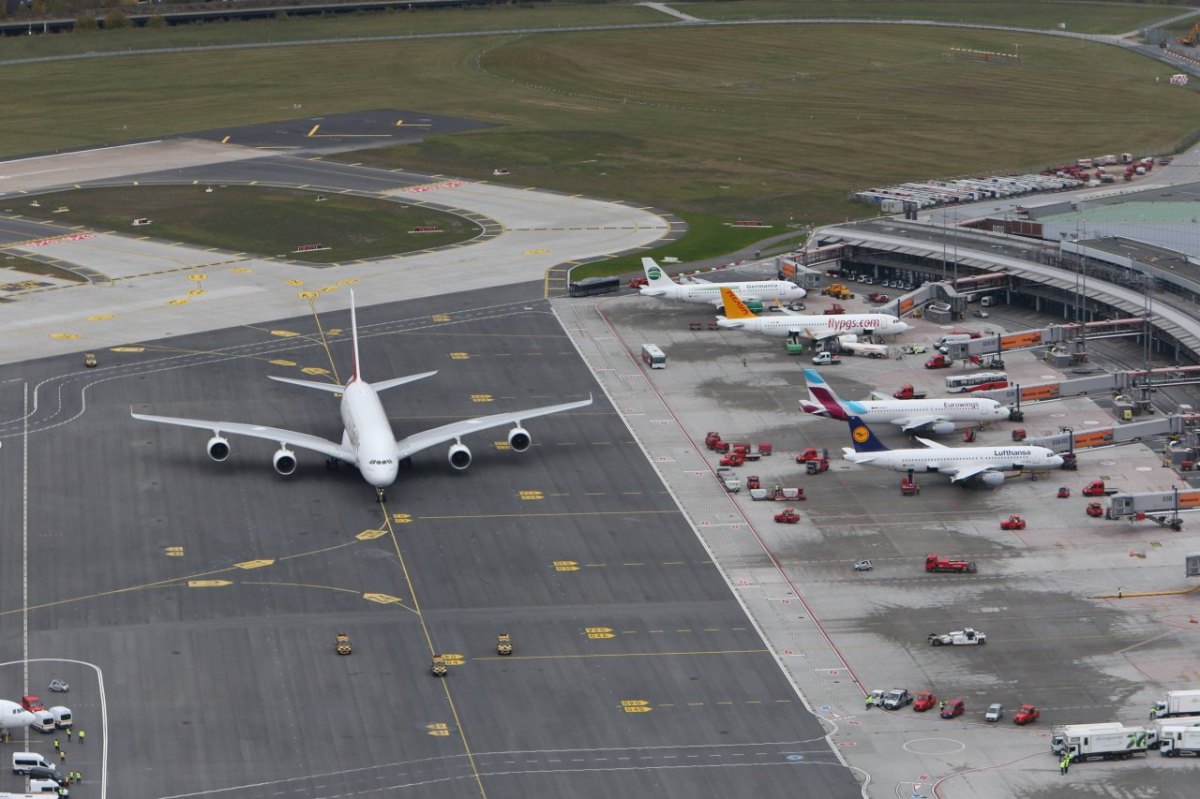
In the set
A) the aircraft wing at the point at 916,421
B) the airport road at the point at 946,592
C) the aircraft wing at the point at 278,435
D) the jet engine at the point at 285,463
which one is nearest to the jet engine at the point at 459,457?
the aircraft wing at the point at 278,435

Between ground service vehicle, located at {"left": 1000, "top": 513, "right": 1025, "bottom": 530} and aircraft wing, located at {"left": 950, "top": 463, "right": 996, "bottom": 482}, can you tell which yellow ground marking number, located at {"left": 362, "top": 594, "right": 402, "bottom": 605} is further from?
aircraft wing, located at {"left": 950, "top": 463, "right": 996, "bottom": 482}

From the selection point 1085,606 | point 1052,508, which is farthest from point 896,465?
point 1085,606

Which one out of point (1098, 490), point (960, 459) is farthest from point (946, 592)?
point (1098, 490)

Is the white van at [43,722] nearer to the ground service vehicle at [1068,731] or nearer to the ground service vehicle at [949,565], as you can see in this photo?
the ground service vehicle at [1068,731]

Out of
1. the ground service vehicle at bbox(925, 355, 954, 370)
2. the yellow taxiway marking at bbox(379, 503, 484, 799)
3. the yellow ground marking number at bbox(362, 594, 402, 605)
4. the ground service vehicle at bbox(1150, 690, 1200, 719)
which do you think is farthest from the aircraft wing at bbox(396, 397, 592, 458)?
the ground service vehicle at bbox(1150, 690, 1200, 719)

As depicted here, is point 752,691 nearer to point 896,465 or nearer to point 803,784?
point 803,784

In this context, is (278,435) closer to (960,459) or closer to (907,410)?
(907,410)

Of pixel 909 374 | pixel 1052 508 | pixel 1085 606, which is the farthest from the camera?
pixel 909 374
